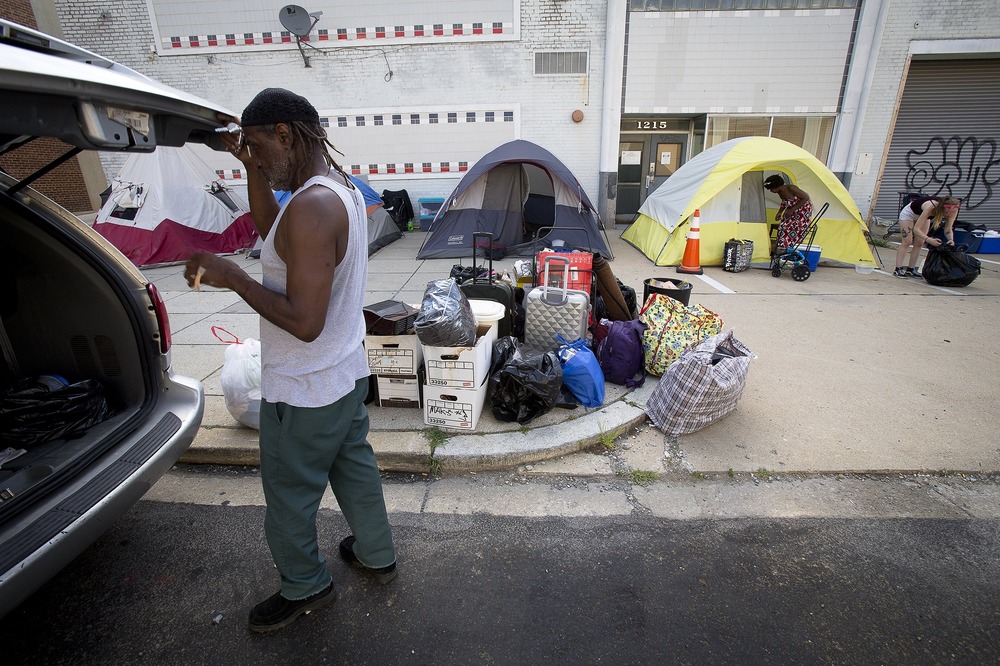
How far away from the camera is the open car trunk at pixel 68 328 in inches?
86.4

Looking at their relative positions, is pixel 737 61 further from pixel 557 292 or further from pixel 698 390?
pixel 698 390

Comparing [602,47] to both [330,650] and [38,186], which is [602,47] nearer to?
[330,650]

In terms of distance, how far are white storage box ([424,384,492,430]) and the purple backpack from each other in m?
1.23

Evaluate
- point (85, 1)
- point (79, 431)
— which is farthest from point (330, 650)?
point (85, 1)

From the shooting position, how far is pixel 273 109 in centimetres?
158

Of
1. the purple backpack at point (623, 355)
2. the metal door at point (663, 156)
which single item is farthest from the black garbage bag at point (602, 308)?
the metal door at point (663, 156)

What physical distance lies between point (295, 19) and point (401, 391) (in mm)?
10474

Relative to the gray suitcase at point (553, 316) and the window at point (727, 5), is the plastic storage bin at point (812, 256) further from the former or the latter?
the window at point (727, 5)

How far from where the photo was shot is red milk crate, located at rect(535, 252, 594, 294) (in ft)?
14.5

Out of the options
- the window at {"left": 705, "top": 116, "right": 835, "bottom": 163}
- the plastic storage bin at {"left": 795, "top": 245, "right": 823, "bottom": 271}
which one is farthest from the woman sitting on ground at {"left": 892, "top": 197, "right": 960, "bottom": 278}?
the window at {"left": 705, "top": 116, "right": 835, "bottom": 163}

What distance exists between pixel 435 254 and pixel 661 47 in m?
7.16

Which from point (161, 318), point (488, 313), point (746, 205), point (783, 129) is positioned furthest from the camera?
point (783, 129)

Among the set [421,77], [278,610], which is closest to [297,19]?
[421,77]

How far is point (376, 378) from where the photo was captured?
3.52m
